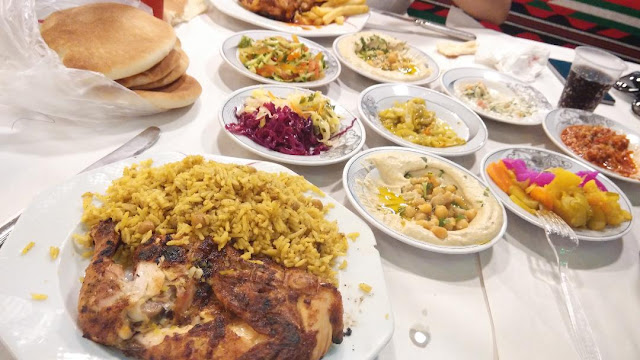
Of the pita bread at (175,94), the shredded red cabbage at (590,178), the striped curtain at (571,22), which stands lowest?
the striped curtain at (571,22)

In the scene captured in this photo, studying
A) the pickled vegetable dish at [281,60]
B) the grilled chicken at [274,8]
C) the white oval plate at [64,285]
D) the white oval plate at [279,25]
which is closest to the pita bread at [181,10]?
the white oval plate at [279,25]

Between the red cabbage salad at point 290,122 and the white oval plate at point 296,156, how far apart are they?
0.12 feet

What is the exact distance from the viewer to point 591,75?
11.0 feet

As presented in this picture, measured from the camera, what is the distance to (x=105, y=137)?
2197 millimetres

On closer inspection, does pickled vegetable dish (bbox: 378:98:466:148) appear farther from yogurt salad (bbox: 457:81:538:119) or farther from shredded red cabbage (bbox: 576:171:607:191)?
shredded red cabbage (bbox: 576:171:607:191)

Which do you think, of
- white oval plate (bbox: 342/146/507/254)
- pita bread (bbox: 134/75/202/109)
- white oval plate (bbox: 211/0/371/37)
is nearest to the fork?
white oval plate (bbox: 342/146/507/254)

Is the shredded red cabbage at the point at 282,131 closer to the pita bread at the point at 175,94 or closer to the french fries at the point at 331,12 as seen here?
the pita bread at the point at 175,94

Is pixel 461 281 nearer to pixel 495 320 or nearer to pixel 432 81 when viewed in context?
pixel 495 320

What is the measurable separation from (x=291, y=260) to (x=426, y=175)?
45.0 inches

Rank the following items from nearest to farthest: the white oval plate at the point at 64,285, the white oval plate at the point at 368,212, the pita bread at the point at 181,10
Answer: the white oval plate at the point at 64,285
the white oval plate at the point at 368,212
the pita bread at the point at 181,10

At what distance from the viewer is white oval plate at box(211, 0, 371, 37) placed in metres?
3.67

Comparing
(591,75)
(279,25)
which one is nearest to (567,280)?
(591,75)

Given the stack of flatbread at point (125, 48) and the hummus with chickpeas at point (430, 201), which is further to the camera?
the stack of flatbread at point (125, 48)

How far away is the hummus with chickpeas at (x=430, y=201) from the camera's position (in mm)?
1987
